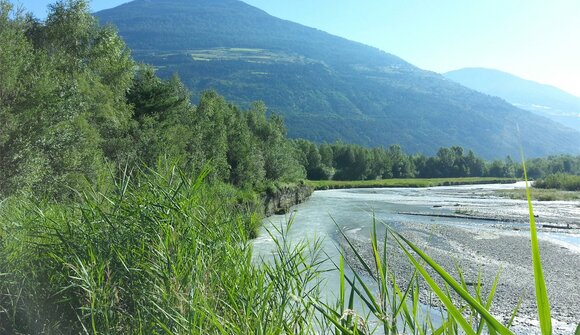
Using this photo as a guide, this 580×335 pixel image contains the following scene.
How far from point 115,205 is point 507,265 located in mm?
22932

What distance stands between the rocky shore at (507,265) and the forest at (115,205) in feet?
20.8

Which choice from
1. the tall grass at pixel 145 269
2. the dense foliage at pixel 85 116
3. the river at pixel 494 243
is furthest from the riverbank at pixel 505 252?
the dense foliage at pixel 85 116

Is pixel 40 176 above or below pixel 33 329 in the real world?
above

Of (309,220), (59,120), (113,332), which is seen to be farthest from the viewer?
(309,220)

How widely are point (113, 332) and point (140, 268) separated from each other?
638 millimetres

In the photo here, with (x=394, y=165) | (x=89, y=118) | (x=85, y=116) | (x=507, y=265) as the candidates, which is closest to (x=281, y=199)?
(x=89, y=118)

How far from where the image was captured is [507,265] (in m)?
23.8

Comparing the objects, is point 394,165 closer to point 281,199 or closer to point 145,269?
point 281,199

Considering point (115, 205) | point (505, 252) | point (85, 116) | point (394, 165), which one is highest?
point (85, 116)

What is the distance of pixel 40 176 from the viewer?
19703 mm

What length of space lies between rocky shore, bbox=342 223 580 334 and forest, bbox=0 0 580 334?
20.8 feet

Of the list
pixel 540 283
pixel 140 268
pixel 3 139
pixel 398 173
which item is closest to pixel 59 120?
pixel 3 139

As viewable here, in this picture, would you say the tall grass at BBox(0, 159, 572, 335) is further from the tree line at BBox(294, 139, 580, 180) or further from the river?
the tree line at BBox(294, 139, 580, 180)

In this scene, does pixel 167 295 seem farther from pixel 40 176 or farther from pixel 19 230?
pixel 40 176
